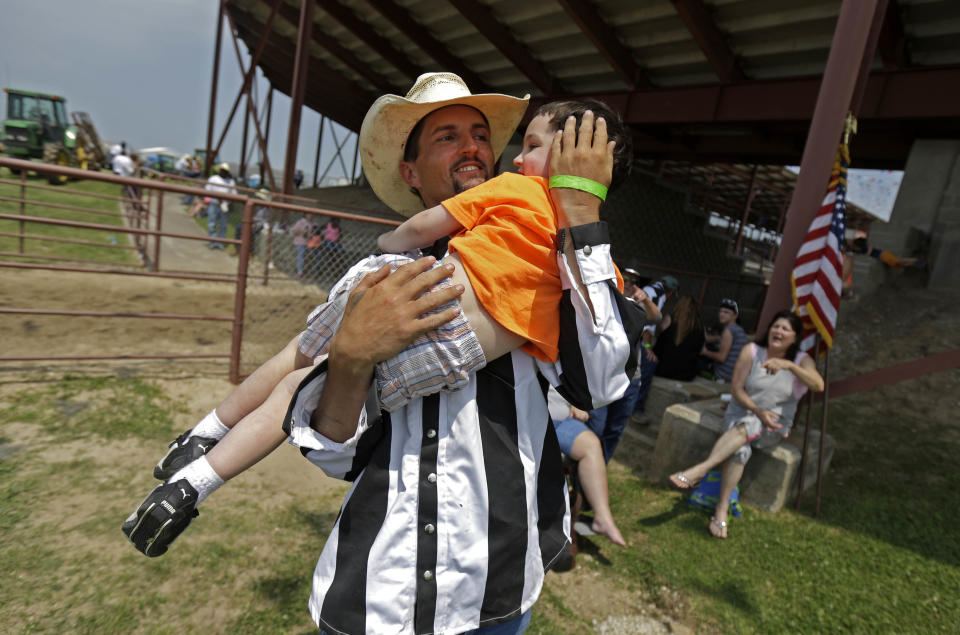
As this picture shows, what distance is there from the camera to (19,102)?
908 inches

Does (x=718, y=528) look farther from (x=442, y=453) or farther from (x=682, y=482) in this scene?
(x=442, y=453)

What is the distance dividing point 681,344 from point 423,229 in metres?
5.24

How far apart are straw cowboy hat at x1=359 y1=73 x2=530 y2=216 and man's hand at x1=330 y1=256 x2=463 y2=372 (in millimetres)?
517

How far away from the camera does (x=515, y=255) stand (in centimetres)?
113

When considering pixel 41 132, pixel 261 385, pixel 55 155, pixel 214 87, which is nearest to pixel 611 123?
pixel 261 385

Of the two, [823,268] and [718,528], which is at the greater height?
[823,268]

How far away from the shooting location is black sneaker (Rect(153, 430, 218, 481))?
1317 millimetres

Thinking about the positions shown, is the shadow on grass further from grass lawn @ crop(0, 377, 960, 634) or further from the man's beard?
the man's beard

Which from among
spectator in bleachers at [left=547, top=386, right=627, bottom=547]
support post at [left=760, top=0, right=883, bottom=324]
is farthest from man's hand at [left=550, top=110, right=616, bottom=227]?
support post at [left=760, top=0, right=883, bottom=324]

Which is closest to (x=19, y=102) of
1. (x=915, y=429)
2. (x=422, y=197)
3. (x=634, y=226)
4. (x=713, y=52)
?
(x=634, y=226)

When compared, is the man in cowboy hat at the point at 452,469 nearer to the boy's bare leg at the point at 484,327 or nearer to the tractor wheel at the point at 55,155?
the boy's bare leg at the point at 484,327

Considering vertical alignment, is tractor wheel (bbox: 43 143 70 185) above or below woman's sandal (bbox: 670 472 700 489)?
above

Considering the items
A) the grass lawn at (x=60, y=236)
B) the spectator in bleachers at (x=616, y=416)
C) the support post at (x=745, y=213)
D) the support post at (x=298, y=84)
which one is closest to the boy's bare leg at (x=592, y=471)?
Result: the spectator in bleachers at (x=616, y=416)

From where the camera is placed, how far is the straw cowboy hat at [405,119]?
55.6 inches
